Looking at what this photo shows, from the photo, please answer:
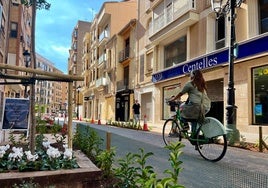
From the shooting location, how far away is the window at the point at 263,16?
1212 cm

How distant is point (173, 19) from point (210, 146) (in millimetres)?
13689

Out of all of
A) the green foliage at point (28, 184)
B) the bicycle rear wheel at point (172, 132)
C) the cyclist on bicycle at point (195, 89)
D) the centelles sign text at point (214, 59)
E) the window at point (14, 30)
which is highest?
the window at point (14, 30)

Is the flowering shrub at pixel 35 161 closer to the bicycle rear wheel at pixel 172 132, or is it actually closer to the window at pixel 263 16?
the bicycle rear wheel at pixel 172 132

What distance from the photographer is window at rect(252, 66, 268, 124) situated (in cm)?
1166

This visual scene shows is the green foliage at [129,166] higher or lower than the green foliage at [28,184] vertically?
higher

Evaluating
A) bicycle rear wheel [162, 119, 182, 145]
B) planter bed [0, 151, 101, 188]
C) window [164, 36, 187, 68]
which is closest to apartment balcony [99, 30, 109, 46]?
window [164, 36, 187, 68]

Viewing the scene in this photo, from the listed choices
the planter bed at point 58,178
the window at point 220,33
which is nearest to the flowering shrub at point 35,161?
the planter bed at point 58,178

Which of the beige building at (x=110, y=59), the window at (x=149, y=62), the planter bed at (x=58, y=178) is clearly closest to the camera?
the planter bed at (x=58, y=178)

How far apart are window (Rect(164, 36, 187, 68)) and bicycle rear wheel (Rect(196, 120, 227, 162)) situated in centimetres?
1299

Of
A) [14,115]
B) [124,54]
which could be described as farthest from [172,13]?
[14,115]

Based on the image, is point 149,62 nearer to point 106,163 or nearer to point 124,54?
point 124,54

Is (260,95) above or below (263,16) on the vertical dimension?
below

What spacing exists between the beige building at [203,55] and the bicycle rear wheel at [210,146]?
5.97 metres

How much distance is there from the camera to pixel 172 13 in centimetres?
1912
